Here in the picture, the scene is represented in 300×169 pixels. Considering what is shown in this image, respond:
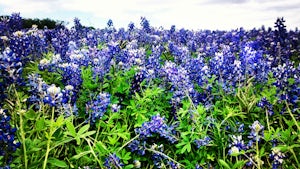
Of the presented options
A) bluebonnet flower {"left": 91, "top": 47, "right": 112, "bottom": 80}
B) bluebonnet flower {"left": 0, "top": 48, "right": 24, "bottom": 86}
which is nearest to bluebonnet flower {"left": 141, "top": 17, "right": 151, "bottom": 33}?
bluebonnet flower {"left": 91, "top": 47, "right": 112, "bottom": 80}

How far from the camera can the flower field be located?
120 inches

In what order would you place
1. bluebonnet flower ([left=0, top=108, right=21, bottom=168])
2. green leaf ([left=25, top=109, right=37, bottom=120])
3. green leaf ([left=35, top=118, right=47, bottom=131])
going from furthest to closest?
1. green leaf ([left=25, top=109, right=37, bottom=120])
2. green leaf ([left=35, top=118, right=47, bottom=131])
3. bluebonnet flower ([left=0, top=108, right=21, bottom=168])

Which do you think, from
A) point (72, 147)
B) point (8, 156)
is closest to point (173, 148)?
point (72, 147)

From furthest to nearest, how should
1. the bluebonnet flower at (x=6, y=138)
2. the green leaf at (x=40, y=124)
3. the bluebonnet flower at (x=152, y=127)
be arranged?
the bluebonnet flower at (x=152, y=127) < the green leaf at (x=40, y=124) < the bluebonnet flower at (x=6, y=138)

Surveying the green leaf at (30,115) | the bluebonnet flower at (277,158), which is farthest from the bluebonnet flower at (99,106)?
the bluebonnet flower at (277,158)

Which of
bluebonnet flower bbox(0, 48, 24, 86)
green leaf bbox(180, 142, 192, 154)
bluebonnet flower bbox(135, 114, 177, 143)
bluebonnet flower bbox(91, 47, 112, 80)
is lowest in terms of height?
green leaf bbox(180, 142, 192, 154)

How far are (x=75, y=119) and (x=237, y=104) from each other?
4.92ft

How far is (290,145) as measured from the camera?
11.7 ft

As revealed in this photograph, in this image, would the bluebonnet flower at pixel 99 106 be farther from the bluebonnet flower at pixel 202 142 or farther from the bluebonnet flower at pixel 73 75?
the bluebonnet flower at pixel 202 142

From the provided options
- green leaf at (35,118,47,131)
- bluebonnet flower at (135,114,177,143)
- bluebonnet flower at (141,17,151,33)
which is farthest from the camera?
bluebonnet flower at (141,17,151,33)

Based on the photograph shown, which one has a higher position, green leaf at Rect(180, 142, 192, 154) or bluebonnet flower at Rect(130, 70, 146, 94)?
bluebonnet flower at Rect(130, 70, 146, 94)

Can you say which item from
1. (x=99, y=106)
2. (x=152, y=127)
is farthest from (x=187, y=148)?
(x=99, y=106)

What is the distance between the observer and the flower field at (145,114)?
3.05 m

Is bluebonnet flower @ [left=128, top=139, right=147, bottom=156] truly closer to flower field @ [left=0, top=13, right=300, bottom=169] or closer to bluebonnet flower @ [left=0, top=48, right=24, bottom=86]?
flower field @ [left=0, top=13, right=300, bottom=169]
